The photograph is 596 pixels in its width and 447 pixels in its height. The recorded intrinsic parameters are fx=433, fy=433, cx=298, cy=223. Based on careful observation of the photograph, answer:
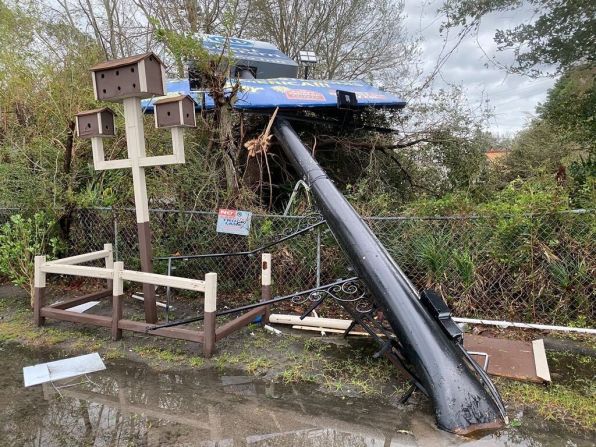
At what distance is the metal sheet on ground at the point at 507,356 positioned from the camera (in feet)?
11.7

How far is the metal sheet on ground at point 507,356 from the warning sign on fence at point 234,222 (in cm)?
279

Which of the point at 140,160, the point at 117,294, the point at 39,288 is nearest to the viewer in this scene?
the point at 117,294

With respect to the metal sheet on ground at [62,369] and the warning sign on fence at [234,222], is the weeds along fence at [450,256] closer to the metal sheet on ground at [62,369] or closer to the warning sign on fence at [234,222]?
the warning sign on fence at [234,222]

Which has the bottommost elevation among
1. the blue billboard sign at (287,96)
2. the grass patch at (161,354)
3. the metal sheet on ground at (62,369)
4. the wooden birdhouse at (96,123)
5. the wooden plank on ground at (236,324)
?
the grass patch at (161,354)

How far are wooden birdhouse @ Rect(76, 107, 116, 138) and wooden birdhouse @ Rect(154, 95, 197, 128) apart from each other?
2.10ft

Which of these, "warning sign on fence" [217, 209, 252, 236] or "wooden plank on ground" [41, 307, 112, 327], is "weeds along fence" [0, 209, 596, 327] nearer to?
"warning sign on fence" [217, 209, 252, 236]

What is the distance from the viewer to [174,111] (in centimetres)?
421

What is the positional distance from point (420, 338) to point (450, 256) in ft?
6.48

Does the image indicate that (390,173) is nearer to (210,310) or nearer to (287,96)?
(287,96)

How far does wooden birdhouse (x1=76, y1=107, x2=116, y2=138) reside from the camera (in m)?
4.46

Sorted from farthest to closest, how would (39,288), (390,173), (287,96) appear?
(390,173), (287,96), (39,288)

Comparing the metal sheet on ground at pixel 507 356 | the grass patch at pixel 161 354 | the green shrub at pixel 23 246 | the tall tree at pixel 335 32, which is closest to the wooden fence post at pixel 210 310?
the grass patch at pixel 161 354

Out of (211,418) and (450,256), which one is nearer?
Result: (211,418)

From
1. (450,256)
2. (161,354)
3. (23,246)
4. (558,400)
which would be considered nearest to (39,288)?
(23,246)
